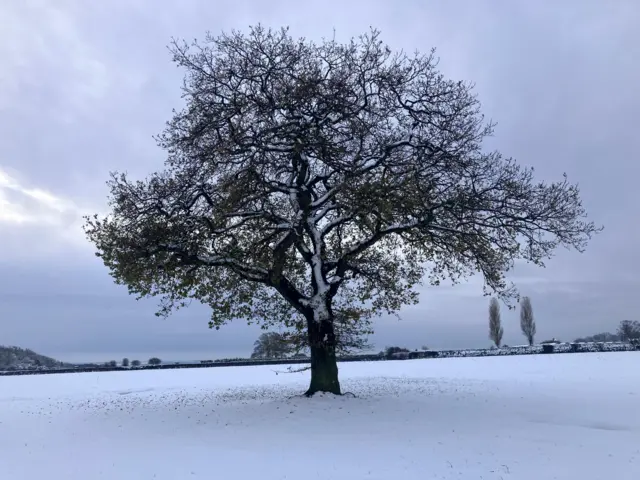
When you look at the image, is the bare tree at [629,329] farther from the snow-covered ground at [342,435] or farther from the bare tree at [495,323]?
the snow-covered ground at [342,435]

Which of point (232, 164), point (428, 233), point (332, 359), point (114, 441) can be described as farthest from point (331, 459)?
point (232, 164)

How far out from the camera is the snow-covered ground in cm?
1119

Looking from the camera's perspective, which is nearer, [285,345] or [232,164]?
[232,164]

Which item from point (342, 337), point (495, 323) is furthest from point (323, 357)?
point (495, 323)

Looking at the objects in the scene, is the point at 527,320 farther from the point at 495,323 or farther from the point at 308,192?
the point at 308,192

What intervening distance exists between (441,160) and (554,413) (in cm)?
892

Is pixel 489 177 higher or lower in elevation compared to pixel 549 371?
higher

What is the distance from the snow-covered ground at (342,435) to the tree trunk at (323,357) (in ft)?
3.10

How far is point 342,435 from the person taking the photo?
46.5 feet

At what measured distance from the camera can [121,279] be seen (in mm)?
18906

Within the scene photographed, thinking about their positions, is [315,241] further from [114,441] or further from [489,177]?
[114,441]

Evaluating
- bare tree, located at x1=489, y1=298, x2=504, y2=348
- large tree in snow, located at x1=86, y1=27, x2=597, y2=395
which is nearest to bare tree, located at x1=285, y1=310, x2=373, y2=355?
large tree in snow, located at x1=86, y1=27, x2=597, y2=395

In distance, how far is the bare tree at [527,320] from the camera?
82.8m

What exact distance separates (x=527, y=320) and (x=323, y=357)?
2801 inches
